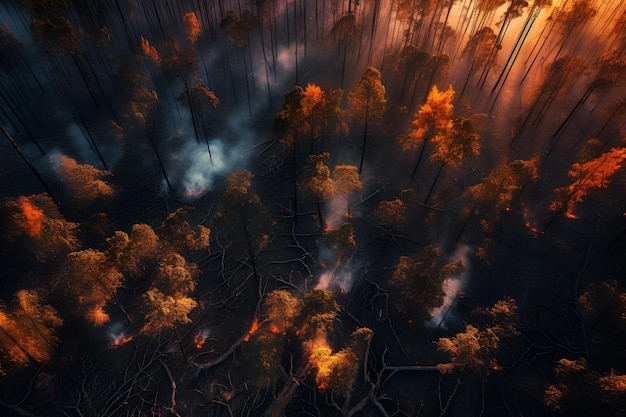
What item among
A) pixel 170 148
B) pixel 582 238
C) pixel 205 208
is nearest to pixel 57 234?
pixel 205 208

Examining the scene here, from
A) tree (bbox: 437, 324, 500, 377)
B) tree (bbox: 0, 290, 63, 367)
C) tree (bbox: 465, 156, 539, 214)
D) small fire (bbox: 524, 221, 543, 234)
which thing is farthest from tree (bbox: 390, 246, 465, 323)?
tree (bbox: 0, 290, 63, 367)

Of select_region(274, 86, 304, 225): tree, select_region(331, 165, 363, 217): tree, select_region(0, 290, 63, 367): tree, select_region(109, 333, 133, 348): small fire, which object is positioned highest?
select_region(274, 86, 304, 225): tree

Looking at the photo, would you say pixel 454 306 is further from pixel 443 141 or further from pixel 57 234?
pixel 57 234

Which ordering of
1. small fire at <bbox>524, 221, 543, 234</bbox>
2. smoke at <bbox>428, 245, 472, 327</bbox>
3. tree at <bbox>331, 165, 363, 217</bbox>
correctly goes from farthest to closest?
1. small fire at <bbox>524, 221, 543, 234</bbox>
2. tree at <bbox>331, 165, 363, 217</bbox>
3. smoke at <bbox>428, 245, 472, 327</bbox>

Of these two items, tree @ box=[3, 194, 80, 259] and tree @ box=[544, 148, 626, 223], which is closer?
tree @ box=[3, 194, 80, 259]

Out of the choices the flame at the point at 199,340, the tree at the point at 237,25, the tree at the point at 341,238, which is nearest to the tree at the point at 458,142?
the tree at the point at 341,238

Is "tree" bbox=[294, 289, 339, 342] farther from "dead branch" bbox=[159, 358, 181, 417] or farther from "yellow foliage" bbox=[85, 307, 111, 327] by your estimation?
"yellow foliage" bbox=[85, 307, 111, 327]

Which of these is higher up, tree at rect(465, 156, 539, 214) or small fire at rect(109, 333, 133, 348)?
tree at rect(465, 156, 539, 214)

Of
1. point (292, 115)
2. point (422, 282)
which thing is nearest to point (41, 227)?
point (292, 115)
